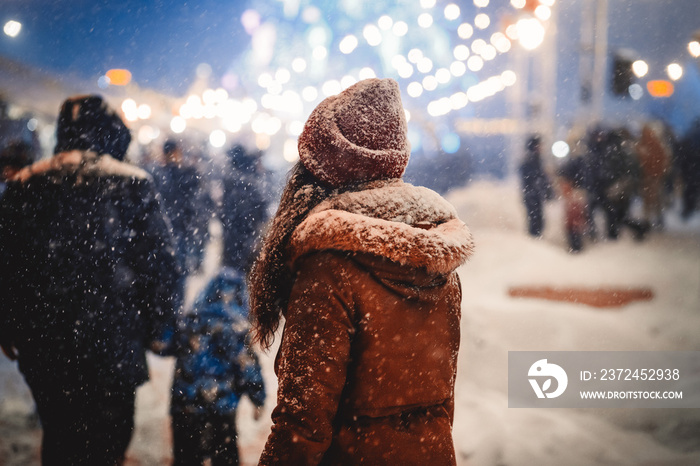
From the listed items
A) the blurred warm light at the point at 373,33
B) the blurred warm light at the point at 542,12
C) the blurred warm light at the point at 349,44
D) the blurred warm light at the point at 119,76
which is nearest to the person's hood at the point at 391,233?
the blurred warm light at the point at 373,33

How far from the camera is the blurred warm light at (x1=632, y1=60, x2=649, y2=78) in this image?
10414 mm

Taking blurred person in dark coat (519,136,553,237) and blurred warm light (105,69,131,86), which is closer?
blurred person in dark coat (519,136,553,237)

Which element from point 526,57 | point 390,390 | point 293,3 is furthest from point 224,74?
point 390,390

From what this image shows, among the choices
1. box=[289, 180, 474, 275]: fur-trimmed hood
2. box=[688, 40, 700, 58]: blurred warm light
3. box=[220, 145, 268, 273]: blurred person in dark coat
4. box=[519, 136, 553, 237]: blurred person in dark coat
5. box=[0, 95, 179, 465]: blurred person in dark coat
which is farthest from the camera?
box=[519, 136, 553, 237]: blurred person in dark coat

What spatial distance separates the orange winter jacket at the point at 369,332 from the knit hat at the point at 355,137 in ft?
0.29

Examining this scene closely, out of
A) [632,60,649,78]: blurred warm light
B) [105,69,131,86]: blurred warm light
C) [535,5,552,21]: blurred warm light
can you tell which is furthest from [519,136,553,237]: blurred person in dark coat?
[105,69,131,86]: blurred warm light

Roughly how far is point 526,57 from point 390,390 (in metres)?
19.4

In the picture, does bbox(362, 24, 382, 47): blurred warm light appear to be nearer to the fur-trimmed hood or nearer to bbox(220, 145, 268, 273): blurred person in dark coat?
bbox(220, 145, 268, 273): blurred person in dark coat

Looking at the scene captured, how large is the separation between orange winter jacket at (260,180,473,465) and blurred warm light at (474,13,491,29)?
10.1 metres

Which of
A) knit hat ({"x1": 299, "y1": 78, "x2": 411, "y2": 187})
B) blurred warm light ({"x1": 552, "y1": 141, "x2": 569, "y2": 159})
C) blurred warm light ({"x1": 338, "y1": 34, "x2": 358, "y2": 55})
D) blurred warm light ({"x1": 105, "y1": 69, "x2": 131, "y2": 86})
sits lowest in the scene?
knit hat ({"x1": 299, "y1": 78, "x2": 411, "y2": 187})

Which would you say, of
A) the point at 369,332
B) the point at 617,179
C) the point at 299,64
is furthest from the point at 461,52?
the point at 369,332

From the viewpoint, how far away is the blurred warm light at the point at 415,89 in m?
8.81

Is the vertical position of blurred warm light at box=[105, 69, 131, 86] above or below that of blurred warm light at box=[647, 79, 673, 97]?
above

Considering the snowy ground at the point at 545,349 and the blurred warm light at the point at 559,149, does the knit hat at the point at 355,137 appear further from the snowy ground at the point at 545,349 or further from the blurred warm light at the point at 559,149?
the blurred warm light at the point at 559,149
